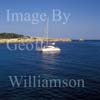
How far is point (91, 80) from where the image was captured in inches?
1183

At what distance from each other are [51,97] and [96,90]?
15.4ft

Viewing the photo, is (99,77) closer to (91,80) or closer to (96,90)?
(91,80)

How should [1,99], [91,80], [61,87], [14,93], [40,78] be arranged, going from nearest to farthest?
[1,99] → [14,93] → [61,87] → [91,80] → [40,78]

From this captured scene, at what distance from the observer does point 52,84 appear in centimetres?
2856

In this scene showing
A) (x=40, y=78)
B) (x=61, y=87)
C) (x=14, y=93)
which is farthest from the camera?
(x=40, y=78)

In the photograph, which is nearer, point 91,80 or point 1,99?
point 1,99

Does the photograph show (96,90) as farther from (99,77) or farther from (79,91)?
(99,77)

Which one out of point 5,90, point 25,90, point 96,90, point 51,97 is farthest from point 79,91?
point 5,90

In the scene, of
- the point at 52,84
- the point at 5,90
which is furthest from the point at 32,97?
the point at 52,84

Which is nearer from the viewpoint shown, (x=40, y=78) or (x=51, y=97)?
(x=51, y=97)

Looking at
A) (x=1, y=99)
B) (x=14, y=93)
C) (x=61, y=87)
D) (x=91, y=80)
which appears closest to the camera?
(x=1, y=99)

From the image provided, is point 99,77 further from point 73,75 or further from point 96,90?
point 96,90

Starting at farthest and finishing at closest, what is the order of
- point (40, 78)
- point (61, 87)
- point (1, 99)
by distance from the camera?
point (40, 78) < point (61, 87) < point (1, 99)

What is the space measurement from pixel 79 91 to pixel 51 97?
10.5ft
